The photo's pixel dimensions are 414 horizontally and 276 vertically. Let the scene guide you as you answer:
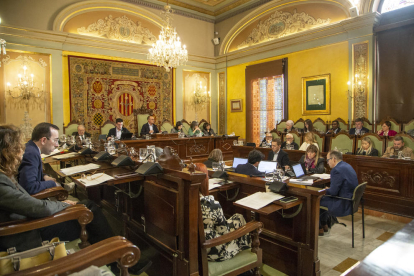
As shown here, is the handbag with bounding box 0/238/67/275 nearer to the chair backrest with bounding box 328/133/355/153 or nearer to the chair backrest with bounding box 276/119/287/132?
the chair backrest with bounding box 328/133/355/153

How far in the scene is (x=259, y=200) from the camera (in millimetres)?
2311

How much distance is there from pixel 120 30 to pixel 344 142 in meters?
7.19

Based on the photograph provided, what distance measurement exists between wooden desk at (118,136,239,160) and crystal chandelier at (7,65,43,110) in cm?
319

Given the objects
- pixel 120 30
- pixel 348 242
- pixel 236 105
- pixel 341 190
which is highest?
pixel 120 30

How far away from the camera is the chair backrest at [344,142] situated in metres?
5.40

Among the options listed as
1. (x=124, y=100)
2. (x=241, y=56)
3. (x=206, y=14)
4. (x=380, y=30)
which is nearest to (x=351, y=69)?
(x=380, y=30)

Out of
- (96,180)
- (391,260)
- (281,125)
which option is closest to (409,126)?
(281,125)

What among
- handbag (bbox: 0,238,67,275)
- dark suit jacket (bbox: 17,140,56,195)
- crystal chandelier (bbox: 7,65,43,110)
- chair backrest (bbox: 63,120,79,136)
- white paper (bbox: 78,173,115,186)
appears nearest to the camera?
handbag (bbox: 0,238,67,275)

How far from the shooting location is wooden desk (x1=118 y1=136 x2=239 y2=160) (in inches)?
266

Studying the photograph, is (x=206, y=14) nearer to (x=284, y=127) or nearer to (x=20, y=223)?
(x=284, y=127)

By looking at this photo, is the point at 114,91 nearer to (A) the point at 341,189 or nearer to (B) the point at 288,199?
(A) the point at 341,189

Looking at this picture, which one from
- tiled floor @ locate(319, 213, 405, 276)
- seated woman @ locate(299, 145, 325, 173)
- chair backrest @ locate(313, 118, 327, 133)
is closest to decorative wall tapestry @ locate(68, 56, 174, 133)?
chair backrest @ locate(313, 118, 327, 133)

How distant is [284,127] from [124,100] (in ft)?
16.5

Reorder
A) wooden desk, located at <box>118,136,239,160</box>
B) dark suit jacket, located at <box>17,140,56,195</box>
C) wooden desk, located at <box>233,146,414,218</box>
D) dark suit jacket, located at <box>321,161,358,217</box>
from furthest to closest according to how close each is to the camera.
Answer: wooden desk, located at <box>118,136,239,160</box>
wooden desk, located at <box>233,146,414,218</box>
dark suit jacket, located at <box>321,161,358,217</box>
dark suit jacket, located at <box>17,140,56,195</box>
